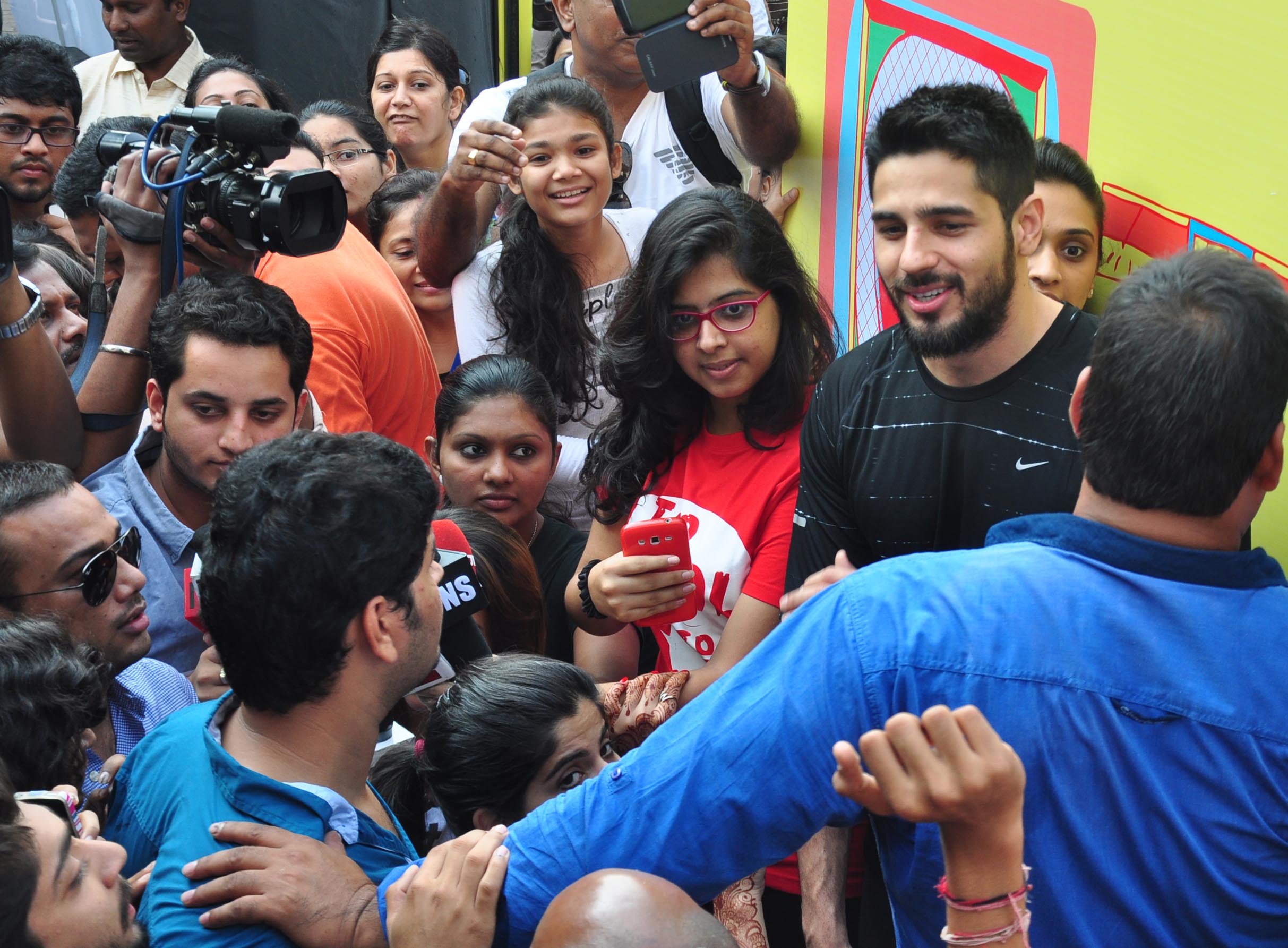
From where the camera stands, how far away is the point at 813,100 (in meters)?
3.50

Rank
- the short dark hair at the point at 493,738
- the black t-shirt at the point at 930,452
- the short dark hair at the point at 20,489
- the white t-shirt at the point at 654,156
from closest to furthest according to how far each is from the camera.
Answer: the black t-shirt at the point at 930,452 → the short dark hair at the point at 493,738 → the short dark hair at the point at 20,489 → the white t-shirt at the point at 654,156

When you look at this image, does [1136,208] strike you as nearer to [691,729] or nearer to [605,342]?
[605,342]

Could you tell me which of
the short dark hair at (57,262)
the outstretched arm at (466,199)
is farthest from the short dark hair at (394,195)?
the short dark hair at (57,262)

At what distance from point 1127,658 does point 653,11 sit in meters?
2.53

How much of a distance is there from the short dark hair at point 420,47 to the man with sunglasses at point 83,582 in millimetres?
3219

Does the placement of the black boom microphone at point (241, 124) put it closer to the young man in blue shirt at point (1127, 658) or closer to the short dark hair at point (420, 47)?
the young man in blue shirt at point (1127, 658)

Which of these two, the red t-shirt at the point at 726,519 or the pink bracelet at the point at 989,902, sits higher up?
the pink bracelet at the point at 989,902

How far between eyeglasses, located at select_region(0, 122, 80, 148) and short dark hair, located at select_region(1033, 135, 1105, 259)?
3.66m

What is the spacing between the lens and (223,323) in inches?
105

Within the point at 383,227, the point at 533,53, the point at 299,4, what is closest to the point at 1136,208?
the point at 383,227

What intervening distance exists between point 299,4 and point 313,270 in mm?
3913

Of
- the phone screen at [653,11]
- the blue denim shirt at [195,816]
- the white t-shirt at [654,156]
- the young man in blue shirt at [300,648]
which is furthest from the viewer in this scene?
the white t-shirt at [654,156]

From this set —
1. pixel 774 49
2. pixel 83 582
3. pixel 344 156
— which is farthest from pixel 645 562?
pixel 344 156

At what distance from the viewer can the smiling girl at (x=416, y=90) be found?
4965 mm
